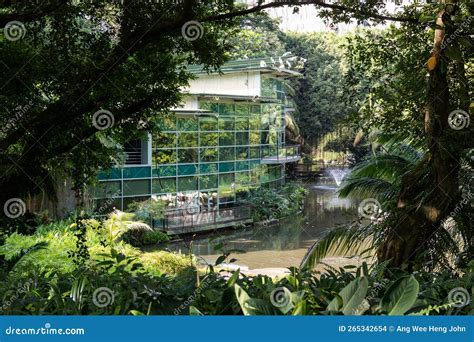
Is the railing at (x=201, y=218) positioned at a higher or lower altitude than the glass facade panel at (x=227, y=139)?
lower

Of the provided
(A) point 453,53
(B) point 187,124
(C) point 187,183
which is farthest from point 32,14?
(C) point 187,183

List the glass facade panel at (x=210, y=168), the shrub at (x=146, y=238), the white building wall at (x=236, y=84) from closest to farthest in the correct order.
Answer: the shrub at (x=146, y=238)
the glass facade panel at (x=210, y=168)
the white building wall at (x=236, y=84)

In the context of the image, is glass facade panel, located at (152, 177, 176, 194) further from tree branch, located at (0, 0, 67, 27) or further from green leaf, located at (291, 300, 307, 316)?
green leaf, located at (291, 300, 307, 316)

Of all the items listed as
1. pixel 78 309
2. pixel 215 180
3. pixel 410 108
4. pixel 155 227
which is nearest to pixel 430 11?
pixel 410 108

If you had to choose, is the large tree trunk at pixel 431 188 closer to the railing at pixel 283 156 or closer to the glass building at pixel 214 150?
the glass building at pixel 214 150

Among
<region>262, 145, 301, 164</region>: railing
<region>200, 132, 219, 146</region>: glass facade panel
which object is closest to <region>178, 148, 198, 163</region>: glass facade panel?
<region>200, 132, 219, 146</region>: glass facade panel

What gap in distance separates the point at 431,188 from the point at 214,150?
37.0ft

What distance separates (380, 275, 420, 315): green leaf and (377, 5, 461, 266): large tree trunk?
1.51 meters

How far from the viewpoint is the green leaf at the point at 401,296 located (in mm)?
1398

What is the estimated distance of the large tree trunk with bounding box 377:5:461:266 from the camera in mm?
3000

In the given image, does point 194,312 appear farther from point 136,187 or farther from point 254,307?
point 136,187

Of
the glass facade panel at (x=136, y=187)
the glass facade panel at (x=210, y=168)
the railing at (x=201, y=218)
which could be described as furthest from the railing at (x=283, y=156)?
the glass facade panel at (x=136, y=187)

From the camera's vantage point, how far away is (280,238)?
14.5 metres

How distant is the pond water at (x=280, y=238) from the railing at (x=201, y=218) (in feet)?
1.09
